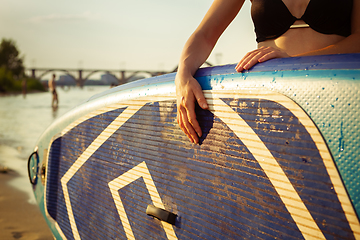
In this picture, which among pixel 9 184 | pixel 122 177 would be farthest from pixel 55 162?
pixel 9 184

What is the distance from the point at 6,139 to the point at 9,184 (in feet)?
10.2

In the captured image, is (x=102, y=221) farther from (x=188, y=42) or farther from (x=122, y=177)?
(x=188, y=42)

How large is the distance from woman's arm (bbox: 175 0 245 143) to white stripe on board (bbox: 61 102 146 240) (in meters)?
0.32

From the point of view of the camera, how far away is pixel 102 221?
161 cm

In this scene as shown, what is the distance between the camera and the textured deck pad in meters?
0.83

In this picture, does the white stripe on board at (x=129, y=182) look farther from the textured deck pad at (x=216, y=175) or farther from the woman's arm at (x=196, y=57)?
the woman's arm at (x=196, y=57)

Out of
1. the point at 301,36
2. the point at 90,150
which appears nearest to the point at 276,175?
the point at 301,36

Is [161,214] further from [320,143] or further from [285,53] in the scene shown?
[285,53]

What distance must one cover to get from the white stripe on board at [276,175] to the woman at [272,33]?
16 centimetres

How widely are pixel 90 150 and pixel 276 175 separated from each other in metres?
1.24

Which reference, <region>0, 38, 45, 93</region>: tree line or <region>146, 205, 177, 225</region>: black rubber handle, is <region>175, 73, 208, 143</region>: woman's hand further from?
<region>0, 38, 45, 93</region>: tree line

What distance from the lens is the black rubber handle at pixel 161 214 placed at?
47.6 inches

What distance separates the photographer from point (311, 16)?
125 centimetres

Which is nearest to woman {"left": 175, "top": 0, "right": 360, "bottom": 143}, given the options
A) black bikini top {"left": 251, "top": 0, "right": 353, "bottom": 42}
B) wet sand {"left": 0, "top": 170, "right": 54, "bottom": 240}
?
black bikini top {"left": 251, "top": 0, "right": 353, "bottom": 42}
